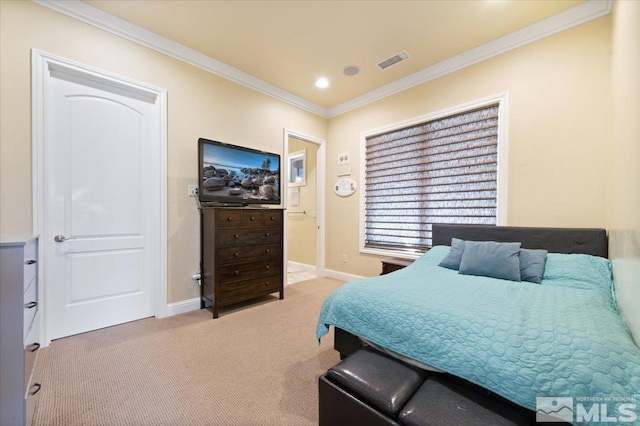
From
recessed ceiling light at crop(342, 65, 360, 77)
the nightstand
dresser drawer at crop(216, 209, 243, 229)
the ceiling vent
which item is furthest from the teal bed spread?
recessed ceiling light at crop(342, 65, 360, 77)

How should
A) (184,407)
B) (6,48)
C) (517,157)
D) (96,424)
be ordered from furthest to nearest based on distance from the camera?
1. (517,157)
2. (6,48)
3. (184,407)
4. (96,424)

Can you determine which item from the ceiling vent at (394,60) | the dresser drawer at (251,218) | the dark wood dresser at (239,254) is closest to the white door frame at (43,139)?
the dark wood dresser at (239,254)

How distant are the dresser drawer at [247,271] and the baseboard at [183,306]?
504mm

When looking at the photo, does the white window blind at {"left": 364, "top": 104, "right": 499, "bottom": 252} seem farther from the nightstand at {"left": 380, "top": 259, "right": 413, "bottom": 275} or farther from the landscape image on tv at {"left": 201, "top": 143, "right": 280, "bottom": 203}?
the landscape image on tv at {"left": 201, "top": 143, "right": 280, "bottom": 203}

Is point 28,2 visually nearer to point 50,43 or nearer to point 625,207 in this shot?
point 50,43

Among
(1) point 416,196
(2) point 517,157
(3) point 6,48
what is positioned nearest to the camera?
(3) point 6,48

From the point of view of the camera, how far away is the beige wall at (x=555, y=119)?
7.33 feet

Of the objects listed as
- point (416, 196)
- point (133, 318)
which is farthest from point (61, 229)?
point (416, 196)

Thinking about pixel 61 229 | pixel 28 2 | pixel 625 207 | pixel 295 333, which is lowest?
pixel 295 333

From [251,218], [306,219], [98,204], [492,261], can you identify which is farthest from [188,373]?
[306,219]

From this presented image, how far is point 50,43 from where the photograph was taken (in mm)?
2133

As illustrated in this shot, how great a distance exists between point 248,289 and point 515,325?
255cm

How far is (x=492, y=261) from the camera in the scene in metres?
2.14

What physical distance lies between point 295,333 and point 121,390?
1.29m
